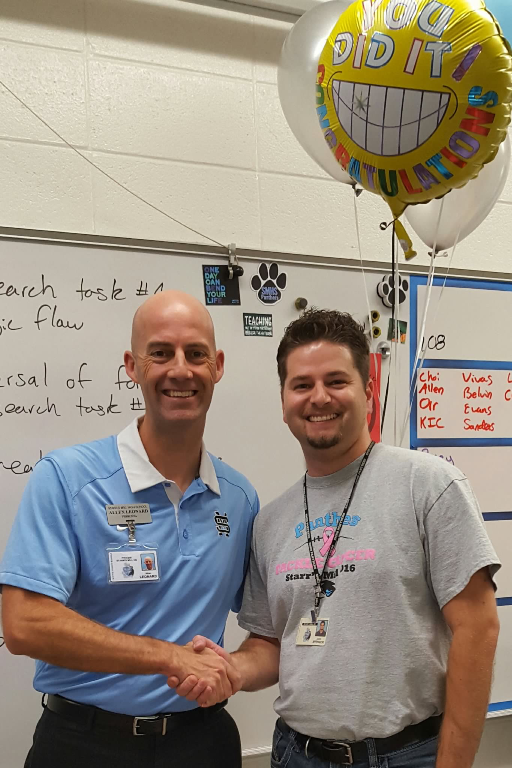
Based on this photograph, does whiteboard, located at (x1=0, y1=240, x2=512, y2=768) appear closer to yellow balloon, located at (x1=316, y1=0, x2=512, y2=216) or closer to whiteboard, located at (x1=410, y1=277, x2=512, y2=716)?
whiteboard, located at (x1=410, y1=277, x2=512, y2=716)

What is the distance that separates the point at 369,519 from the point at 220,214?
1.37m

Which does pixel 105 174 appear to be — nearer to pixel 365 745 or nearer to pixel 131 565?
pixel 131 565

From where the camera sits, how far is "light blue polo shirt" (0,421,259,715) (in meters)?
1.51

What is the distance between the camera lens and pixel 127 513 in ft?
5.23

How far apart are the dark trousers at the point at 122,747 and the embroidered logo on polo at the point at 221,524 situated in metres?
0.41

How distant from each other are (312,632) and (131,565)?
43 cm

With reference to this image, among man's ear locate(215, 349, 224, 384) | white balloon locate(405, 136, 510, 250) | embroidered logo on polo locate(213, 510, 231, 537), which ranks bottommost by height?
embroidered logo on polo locate(213, 510, 231, 537)

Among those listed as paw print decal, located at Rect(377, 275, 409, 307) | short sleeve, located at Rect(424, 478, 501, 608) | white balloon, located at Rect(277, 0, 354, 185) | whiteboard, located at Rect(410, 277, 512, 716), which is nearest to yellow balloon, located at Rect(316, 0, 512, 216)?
white balloon, located at Rect(277, 0, 354, 185)

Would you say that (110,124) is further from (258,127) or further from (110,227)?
(258,127)

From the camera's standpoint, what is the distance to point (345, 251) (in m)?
2.61

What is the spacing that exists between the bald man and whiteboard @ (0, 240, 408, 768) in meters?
0.47

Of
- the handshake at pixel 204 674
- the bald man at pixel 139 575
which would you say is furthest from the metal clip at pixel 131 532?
the handshake at pixel 204 674

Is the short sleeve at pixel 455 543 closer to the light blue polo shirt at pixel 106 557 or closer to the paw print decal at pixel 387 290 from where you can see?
the light blue polo shirt at pixel 106 557

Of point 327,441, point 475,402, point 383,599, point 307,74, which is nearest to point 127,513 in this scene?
point 327,441
